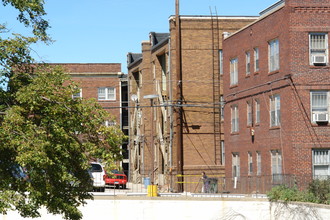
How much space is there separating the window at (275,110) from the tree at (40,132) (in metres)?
19.0

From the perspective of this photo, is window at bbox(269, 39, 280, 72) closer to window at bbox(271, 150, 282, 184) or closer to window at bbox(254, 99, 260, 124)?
window at bbox(254, 99, 260, 124)

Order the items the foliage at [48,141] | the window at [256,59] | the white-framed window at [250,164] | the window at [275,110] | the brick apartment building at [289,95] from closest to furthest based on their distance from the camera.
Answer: the foliage at [48,141]
the brick apartment building at [289,95]
the window at [275,110]
the window at [256,59]
the white-framed window at [250,164]

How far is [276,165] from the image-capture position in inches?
1628

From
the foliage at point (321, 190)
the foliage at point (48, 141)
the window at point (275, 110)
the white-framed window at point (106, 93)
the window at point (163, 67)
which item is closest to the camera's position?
the foliage at point (48, 141)

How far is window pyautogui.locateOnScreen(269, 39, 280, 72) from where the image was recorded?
41312 millimetres

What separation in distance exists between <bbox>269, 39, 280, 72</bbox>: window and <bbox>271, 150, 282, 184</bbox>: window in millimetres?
4788

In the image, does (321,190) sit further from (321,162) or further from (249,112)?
(249,112)

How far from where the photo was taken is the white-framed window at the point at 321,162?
39156mm

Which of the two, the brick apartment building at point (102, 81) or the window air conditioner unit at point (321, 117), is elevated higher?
the brick apartment building at point (102, 81)

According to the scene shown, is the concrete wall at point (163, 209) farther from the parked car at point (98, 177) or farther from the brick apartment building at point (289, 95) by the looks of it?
the parked car at point (98, 177)

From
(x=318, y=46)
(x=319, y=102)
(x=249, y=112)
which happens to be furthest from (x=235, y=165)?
(x=318, y=46)

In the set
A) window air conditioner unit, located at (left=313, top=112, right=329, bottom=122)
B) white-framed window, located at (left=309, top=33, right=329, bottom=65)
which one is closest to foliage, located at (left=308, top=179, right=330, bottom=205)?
window air conditioner unit, located at (left=313, top=112, right=329, bottom=122)

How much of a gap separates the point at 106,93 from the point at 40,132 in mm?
55529

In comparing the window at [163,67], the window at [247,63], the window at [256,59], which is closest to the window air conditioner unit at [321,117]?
the window at [256,59]
